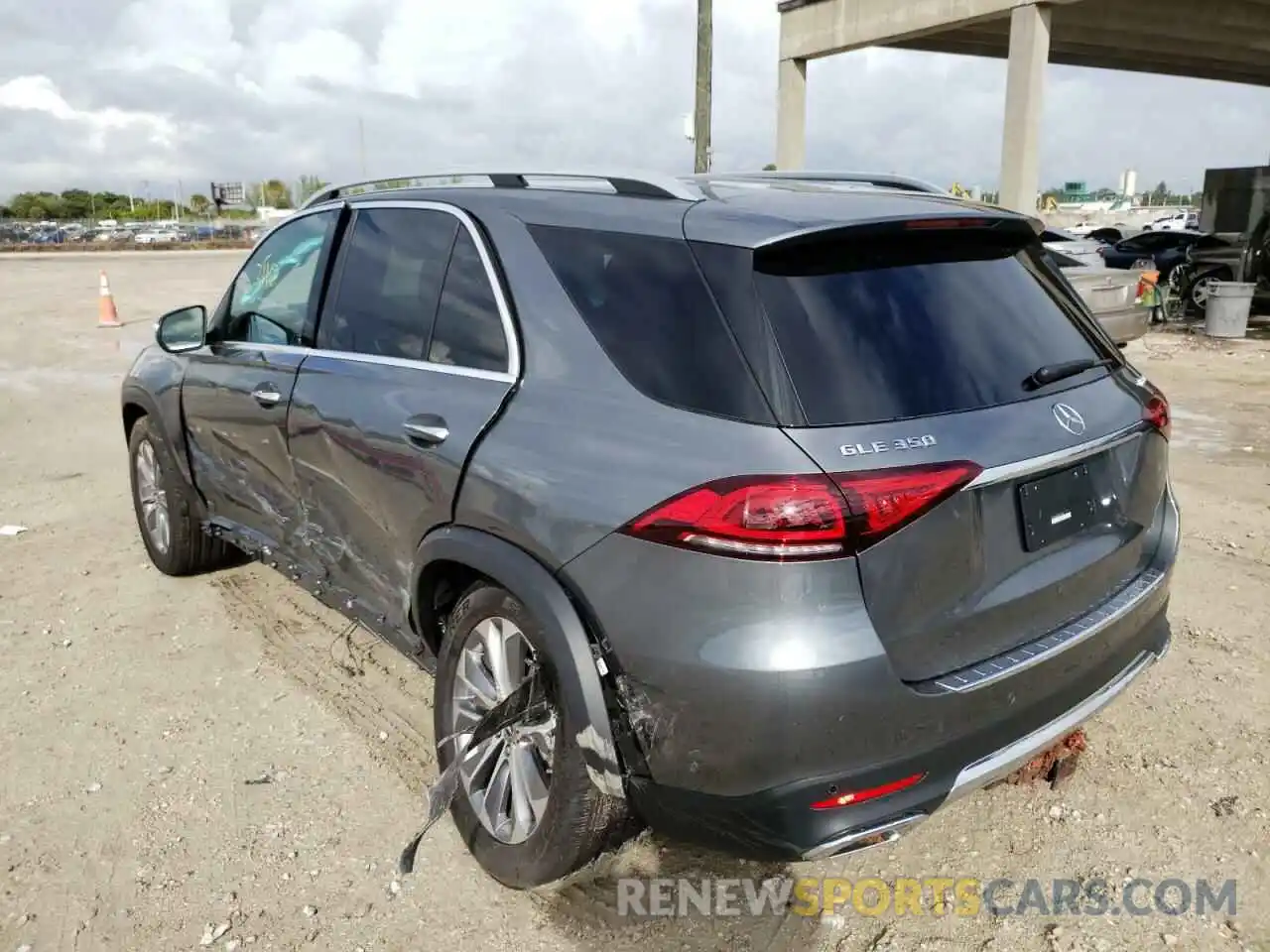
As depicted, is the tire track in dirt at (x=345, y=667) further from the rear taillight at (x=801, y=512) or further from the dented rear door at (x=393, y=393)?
the rear taillight at (x=801, y=512)

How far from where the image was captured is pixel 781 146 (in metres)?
19.0

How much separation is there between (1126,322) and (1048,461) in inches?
358

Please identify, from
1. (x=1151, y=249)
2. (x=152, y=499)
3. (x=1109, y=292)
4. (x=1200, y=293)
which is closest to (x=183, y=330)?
(x=152, y=499)

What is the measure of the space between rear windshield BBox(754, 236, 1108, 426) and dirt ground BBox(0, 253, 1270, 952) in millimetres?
1340

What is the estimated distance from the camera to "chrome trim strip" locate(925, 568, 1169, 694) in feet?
7.22

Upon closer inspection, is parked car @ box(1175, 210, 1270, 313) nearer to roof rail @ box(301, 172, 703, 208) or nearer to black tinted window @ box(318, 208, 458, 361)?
roof rail @ box(301, 172, 703, 208)

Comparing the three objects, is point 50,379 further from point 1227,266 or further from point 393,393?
point 1227,266

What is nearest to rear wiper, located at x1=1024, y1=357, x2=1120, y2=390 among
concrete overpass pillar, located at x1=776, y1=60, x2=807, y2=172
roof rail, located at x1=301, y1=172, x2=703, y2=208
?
roof rail, located at x1=301, y1=172, x2=703, y2=208

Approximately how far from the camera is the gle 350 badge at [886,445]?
2.07 meters

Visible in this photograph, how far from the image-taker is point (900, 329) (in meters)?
2.30

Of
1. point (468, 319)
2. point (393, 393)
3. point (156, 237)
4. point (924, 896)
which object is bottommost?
point (924, 896)

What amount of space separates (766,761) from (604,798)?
0.52m

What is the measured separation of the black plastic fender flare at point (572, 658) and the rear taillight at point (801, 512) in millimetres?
341

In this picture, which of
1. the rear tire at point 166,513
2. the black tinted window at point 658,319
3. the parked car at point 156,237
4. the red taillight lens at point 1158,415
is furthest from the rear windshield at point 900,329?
the parked car at point 156,237
